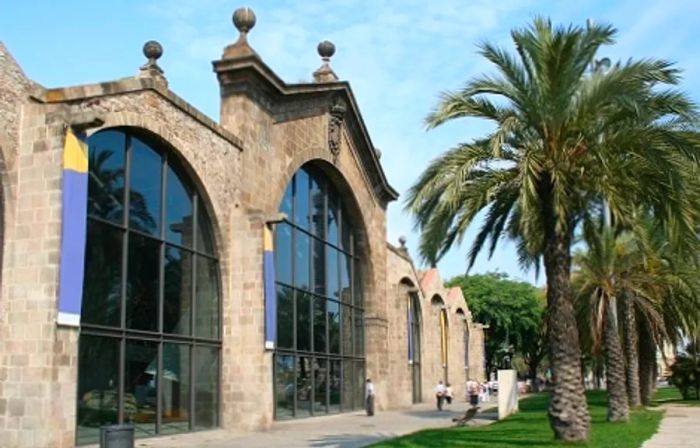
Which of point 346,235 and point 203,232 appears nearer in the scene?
point 203,232

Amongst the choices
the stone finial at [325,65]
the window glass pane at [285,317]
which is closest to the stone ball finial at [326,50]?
the stone finial at [325,65]

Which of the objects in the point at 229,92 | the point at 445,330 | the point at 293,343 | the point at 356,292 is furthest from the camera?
the point at 445,330

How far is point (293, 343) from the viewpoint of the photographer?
24625 millimetres

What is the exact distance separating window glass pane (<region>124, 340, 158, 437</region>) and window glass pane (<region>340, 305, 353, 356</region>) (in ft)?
39.2

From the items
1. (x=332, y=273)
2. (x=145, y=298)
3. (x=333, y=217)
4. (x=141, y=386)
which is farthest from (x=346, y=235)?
(x=141, y=386)

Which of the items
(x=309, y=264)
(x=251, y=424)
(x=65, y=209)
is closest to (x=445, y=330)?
(x=309, y=264)

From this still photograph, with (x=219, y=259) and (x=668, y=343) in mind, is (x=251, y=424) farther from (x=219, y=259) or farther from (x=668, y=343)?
(x=668, y=343)

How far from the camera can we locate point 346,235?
31.3 m

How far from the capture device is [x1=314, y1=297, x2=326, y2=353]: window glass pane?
87.8 feet

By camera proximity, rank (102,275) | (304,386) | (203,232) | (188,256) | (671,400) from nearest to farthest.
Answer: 1. (102,275)
2. (188,256)
3. (203,232)
4. (304,386)
5. (671,400)

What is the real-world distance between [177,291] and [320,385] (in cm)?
869

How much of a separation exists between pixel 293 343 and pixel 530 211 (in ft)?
37.1

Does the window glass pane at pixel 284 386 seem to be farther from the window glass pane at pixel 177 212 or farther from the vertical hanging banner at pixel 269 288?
the window glass pane at pixel 177 212

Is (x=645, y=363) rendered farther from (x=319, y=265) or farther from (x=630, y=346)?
(x=319, y=265)
